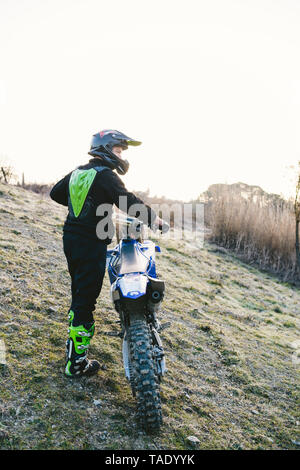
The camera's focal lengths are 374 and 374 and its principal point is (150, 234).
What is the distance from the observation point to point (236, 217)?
30.1 feet

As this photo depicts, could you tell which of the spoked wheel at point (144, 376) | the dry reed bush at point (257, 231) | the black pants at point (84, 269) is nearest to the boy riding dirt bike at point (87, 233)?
the black pants at point (84, 269)

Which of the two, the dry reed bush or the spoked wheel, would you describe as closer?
the spoked wheel

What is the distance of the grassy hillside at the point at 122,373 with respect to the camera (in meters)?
2.22

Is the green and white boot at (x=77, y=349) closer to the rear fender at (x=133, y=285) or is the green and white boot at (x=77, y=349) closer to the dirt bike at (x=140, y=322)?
the dirt bike at (x=140, y=322)

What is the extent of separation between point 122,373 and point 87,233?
3.65ft

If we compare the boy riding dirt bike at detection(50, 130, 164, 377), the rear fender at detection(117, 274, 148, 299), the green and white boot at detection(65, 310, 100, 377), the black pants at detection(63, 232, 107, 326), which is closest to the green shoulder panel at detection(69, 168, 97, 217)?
the boy riding dirt bike at detection(50, 130, 164, 377)

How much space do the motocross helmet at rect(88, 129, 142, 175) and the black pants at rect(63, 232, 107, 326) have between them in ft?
1.91

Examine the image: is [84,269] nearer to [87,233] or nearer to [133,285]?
[87,233]

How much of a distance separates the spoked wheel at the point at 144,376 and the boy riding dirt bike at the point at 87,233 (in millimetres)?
471

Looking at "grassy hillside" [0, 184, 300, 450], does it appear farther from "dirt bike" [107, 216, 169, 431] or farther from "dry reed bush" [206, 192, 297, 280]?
"dry reed bush" [206, 192, 297, 280]

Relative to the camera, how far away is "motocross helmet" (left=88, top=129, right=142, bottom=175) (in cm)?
267

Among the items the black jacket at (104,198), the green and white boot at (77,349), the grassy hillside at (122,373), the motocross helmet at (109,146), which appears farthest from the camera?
the motocross helmet at (109,146)

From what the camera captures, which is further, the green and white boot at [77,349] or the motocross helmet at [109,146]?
the motocross helmet at [109,146]
